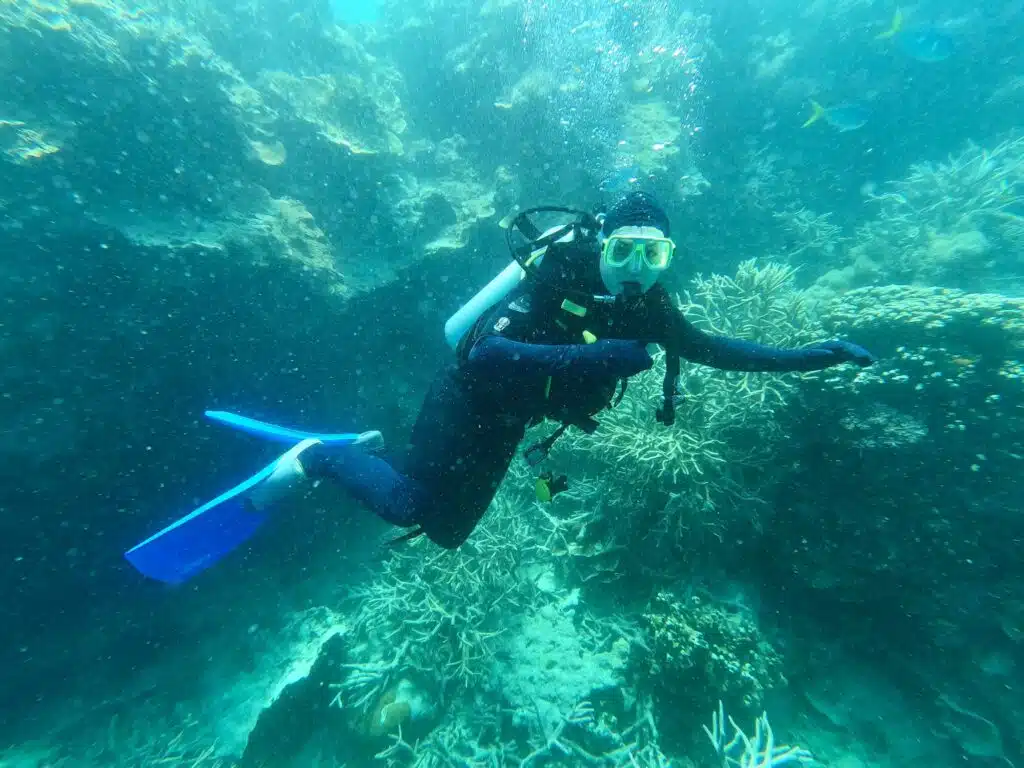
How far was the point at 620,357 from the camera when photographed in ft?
6.84

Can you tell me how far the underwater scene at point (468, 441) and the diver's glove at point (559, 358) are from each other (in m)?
0.02

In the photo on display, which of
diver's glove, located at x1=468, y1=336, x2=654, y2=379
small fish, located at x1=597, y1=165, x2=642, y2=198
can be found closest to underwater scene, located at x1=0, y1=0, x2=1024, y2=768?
diver's glove, located at x1=468, y1=336, x2=654, y2=379

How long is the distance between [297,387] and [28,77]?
4.67m

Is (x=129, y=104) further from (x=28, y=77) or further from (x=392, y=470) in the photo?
(x=392, y=470)

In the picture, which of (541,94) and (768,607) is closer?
(768,607)

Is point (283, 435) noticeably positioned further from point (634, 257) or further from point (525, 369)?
point (634, 257)

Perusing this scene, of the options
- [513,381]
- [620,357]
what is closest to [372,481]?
[513,381]

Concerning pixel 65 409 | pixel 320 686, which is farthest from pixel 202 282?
pixel 320 686

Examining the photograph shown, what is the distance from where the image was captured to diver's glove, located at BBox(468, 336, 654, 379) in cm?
208

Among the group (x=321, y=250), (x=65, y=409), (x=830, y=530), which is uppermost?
(x=321, y=250)

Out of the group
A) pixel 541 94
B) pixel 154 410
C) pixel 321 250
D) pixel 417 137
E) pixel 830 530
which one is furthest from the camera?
pixel 417 137

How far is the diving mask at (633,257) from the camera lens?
233 cm

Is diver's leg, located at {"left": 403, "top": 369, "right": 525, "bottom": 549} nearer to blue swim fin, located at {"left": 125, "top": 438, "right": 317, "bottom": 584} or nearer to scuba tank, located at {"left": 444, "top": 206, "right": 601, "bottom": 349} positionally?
scuba tank, located at {"left": 444, "top": 206, "right": 601, "bottom": 349}

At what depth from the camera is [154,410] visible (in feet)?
18.5
